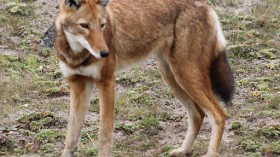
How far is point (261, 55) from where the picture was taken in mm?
11102

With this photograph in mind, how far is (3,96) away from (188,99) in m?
2.87

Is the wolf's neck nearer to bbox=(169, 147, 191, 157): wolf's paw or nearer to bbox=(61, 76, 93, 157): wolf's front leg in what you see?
bbox=(61, 76, 93, 157): wolf's front leg

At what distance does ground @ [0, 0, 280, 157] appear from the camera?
7875mm

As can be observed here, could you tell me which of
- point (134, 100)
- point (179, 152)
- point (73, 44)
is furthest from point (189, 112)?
point (73, 44)

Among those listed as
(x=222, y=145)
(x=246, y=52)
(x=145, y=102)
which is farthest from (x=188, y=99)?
(x=246, y=52)

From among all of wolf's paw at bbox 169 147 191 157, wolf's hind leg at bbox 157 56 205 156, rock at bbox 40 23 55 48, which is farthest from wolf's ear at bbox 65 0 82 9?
rock at bbox 40 23 55 48

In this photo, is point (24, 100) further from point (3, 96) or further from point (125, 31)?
point (125, 31)

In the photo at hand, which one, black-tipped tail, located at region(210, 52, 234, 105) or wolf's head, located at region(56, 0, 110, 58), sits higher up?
wolf's head, located at region(56, 0, 110, 58)

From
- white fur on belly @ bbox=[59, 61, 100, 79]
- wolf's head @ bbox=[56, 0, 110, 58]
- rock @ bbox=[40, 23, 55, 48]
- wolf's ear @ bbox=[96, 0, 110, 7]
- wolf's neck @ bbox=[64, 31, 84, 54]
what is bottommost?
rock @ bbox=[40, 23, 55, 48]

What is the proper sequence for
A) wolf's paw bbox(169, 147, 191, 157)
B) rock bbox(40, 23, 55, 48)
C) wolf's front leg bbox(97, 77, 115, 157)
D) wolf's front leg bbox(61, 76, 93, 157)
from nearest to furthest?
wolf's front leg bbox(97, 77, 115, 157) < wolf's front leg bbox(61, 76, 93, 157) < wolf's paw bbox(169, 147, 191, 157) < rock bbox(40, 23, 55, 48)

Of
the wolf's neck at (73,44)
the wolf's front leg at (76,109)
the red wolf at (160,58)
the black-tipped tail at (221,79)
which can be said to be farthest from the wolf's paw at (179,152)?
the wolf's neck at (73,44)

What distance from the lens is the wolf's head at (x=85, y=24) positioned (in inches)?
260

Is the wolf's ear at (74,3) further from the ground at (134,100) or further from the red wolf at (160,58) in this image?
the ground at (134,100)

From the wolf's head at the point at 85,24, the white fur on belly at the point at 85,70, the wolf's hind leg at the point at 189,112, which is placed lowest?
the wolf's hind leg at the point at 189,112
